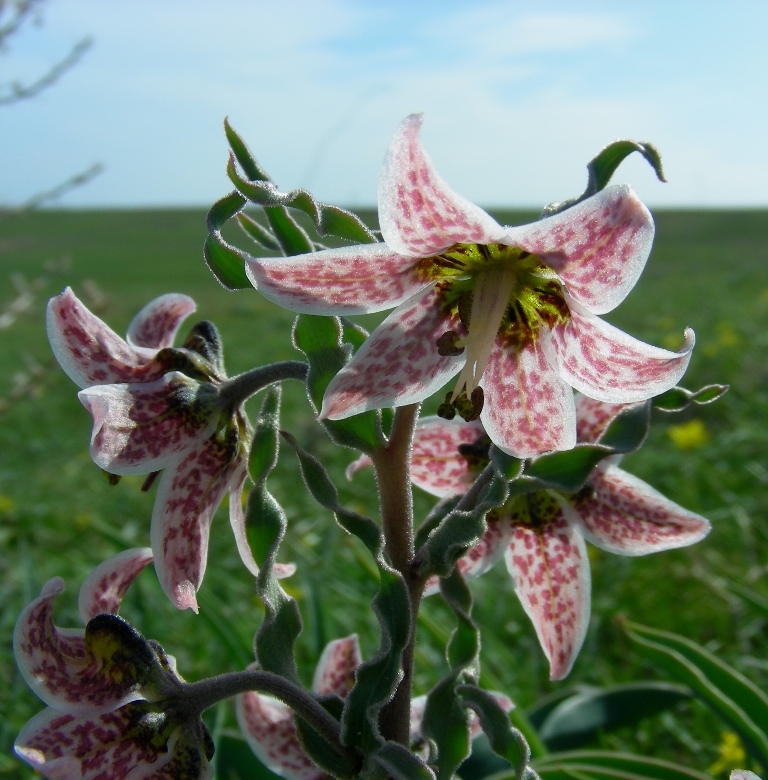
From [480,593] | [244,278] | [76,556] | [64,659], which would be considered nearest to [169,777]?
[64,659]

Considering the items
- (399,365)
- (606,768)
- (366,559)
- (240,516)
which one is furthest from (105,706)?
(366,559)

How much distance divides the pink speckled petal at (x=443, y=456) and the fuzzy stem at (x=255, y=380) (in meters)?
0.29

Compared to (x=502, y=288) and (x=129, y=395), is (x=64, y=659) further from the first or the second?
(x=502, y=288)

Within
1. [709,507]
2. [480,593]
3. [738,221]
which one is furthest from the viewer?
[738,221]

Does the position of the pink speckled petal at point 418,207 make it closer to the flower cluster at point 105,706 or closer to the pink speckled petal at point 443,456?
the pink speckled petal at point 443,456

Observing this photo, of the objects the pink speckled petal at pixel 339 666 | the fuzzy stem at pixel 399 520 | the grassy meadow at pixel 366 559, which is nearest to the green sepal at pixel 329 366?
the fuzzy stem at pixel 399 520

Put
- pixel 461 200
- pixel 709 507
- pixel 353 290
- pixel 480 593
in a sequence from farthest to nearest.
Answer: pixel 709 507, pixel 480 593, pixel 353 290, pixel 461 200

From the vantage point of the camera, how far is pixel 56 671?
3.45 feet

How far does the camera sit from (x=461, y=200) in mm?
913

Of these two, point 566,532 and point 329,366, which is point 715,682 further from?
point 329,366

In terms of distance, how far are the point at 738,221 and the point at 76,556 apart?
31.7 meters

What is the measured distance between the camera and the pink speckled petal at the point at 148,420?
1023 mm

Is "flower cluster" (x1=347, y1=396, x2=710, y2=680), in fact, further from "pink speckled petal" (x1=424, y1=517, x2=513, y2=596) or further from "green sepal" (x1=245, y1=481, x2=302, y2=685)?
"green sepal" (x1=245, y1=481, x2=302, y2=685)

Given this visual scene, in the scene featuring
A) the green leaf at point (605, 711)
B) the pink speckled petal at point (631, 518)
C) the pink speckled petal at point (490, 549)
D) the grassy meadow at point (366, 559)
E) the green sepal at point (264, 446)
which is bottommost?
the grassy meadow at point (366, 559)
